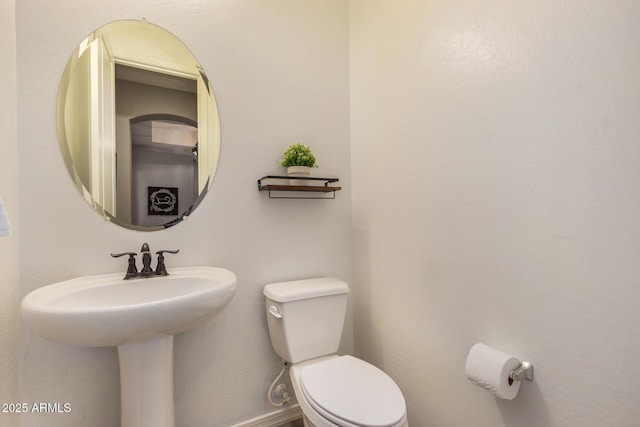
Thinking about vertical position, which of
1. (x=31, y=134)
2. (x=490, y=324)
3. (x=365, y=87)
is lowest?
(x=490, y=324)

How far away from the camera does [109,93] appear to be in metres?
1.31

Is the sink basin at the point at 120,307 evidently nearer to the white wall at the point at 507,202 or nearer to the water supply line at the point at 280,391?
the water supply line at the point at 280,391

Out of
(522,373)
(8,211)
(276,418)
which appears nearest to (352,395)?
(522,373)

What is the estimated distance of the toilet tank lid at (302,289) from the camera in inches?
56.3

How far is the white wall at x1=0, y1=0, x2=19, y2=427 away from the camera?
1.03m

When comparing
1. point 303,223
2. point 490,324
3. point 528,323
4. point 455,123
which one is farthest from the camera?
point 303,223

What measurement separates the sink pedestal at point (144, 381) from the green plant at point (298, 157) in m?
0.93

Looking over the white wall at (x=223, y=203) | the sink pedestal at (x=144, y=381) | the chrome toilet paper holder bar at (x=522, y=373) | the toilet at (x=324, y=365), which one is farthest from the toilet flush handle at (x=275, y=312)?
the chrome toilet paper holder bar at (x=522, y=373)

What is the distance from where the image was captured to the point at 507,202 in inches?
42.8

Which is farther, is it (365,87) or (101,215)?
(365,87)

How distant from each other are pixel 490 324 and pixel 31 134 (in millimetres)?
1844

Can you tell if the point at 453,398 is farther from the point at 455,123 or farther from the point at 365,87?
the point at 365,87

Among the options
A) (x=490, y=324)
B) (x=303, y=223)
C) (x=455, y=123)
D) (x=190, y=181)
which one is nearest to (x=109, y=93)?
(x=190, y=181)

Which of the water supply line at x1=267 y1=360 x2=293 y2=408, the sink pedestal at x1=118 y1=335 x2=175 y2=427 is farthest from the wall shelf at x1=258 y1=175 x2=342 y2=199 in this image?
the water supply line at x1=267 y1=360 x2=293 y2=408
